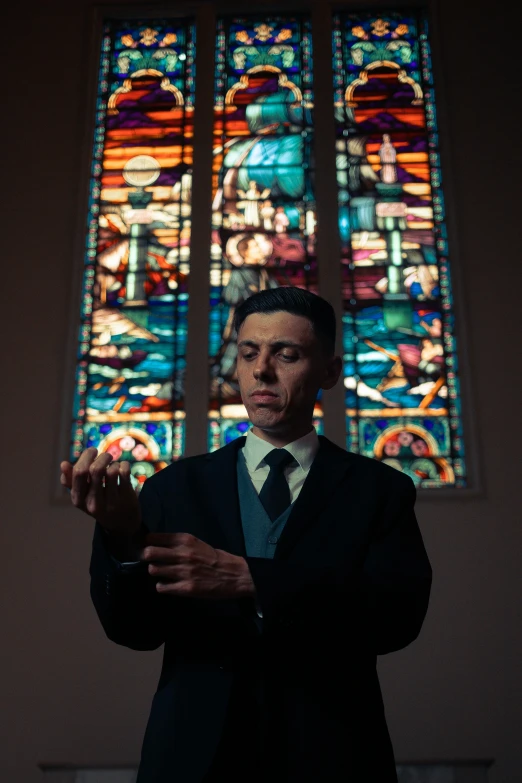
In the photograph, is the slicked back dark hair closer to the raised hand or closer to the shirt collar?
the shirt collar

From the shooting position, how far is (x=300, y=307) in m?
1.85


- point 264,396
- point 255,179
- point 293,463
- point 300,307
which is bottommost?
point 293,463

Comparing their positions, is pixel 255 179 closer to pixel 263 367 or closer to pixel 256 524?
pixel 263 367

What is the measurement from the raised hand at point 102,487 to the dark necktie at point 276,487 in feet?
1.03

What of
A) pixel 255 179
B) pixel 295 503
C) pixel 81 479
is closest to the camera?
pixel 81 479

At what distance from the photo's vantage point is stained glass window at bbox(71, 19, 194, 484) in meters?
5.04

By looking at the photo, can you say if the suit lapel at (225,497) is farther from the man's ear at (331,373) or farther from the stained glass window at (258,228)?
the stained glass window at (258,228)

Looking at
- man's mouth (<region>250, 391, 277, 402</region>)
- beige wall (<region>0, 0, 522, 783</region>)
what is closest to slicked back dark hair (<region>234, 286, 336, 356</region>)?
man's mouth (<region>250, 391, 277, 402</region>)

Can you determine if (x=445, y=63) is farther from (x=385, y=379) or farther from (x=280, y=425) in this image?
(x=280, y=425)

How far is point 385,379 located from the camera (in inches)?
199

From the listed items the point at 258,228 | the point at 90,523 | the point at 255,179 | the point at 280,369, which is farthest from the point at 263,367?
the point at 255,179

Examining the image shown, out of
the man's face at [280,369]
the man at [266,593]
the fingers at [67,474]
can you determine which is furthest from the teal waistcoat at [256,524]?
the fingers at [67,474]

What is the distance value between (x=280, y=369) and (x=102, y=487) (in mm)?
483

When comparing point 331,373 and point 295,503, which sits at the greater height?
point 331,373
